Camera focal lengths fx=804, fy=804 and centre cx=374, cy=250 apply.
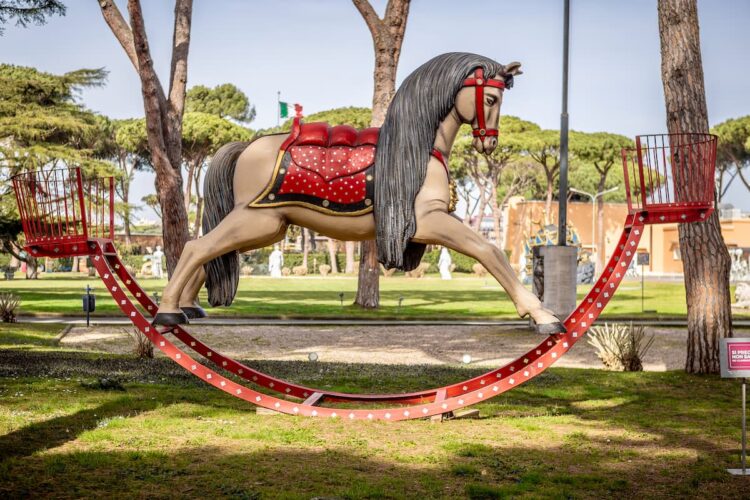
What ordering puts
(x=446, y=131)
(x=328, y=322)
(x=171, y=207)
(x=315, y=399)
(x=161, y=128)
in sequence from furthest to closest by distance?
1. (x=328, y=322)
2. (x=171, y=207)
3. (x=161, y=128)
4. (x=315, y=399)
5. (x=446, y=131)

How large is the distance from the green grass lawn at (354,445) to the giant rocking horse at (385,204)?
1.54ft

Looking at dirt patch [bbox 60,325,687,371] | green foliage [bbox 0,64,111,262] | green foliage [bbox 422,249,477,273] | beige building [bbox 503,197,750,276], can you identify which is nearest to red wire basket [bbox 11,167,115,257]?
dirt patch [bbox 60,325,687,371]

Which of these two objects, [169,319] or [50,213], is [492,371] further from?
[50,213]

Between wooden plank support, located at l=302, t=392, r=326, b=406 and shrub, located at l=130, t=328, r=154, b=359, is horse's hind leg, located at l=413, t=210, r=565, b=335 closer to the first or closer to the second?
wooden plank support, located at l=302, t=392, r=326, b=406

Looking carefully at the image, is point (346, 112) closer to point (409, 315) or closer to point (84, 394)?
point (409, 315)

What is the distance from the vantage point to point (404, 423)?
21.8ft

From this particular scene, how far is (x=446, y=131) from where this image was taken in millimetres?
6043

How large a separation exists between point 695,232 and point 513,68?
481 centimetres

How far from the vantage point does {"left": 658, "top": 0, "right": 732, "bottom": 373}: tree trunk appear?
9.53m

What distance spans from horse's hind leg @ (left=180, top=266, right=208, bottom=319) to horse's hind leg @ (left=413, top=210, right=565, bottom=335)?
1.78 meters

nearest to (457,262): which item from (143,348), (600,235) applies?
(600,235)

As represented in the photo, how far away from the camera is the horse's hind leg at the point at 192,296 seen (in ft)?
20.7

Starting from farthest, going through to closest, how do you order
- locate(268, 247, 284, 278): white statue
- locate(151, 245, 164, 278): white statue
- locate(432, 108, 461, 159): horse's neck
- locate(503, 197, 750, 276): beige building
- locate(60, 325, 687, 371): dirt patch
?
1. locate(503, 197, 750, 276): beige building
2. locate(268, 247, 284, 278): white statue
3. locate(151, 245, 164, 278): white statue
4. locate(60, 325, 687, 371): dirt patch
5. locate(432, 108, 461, 159): horse's neck

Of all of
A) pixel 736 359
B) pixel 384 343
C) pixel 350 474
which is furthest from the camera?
pixel 384 343
